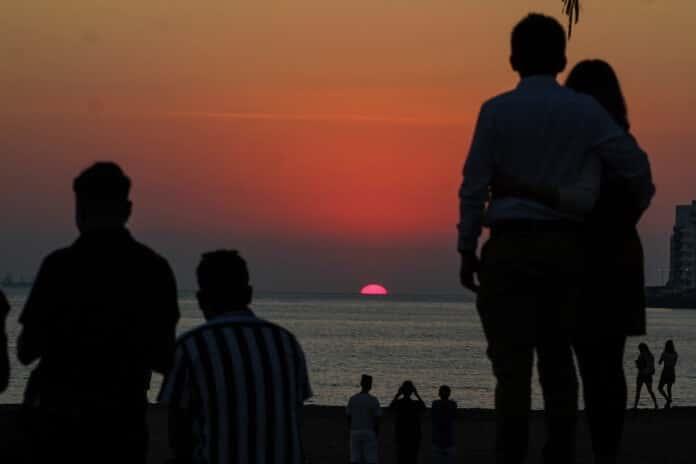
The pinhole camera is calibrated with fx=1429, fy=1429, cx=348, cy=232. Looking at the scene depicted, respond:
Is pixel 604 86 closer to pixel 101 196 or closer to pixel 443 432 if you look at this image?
pixel 101 196

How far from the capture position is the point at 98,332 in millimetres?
5391

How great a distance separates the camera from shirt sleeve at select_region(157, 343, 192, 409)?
17.9 ft

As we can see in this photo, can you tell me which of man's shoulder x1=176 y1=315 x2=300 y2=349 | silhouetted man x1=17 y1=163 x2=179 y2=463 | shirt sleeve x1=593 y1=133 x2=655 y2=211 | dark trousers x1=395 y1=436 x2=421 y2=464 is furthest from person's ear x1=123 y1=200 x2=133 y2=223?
dark trousers x1=395 y1=436 x2=421 y2=464

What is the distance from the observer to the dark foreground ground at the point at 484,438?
2498cm

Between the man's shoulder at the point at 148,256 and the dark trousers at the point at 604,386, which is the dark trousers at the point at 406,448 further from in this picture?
the man's shoulder at the point at 148,256

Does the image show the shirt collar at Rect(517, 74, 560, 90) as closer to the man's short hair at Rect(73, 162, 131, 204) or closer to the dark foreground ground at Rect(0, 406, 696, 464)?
the man's short hair at Rect(73, 162, 131, 204)

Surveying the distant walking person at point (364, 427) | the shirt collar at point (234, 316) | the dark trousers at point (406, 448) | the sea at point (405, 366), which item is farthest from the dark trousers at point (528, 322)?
the sea at point (405, 366)

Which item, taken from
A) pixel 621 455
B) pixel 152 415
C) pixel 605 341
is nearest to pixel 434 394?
pixel 152 415

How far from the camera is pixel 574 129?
5820 mm

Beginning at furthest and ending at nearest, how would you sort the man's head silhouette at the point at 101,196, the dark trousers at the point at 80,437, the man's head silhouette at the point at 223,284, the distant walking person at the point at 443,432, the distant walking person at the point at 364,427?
the distant walking person at the point at 443,432
the distant walking person at the point at 364,427
the man's head silhouette at the point at 223,284
the man's head silhouette at the point at 101,196
the dark trousers at the point at 80,437

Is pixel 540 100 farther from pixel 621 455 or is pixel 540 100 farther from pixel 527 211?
pixel 621 455

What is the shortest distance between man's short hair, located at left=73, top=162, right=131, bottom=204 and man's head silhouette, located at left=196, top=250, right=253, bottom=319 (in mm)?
442

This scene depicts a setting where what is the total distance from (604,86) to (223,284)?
83.0 inches

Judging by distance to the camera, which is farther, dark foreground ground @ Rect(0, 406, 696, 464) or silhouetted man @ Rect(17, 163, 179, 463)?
dark foreground ground @ Rect(0, 406, 696, 464)
